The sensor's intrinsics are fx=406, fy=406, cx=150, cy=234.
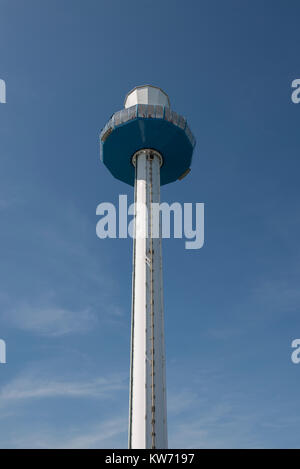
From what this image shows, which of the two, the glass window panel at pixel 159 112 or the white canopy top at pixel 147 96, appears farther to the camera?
the white canopy top at pixel 147 96

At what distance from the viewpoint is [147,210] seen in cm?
4350

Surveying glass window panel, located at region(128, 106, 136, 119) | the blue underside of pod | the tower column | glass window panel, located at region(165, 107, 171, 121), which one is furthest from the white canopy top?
the tower column

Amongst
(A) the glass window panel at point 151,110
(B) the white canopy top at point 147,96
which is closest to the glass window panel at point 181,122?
(A) the glass window panel at point 151,110

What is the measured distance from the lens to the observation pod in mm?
32812

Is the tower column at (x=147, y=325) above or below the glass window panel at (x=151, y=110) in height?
below

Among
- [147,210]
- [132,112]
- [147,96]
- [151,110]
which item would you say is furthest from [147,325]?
[147,96]

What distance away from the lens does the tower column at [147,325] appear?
32094 mm

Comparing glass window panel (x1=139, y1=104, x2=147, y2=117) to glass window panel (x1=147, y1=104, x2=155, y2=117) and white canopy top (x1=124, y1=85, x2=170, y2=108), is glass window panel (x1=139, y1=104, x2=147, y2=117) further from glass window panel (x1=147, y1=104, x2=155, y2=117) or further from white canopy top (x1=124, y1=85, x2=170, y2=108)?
white canopy top (x1=124, y1=85, x2=170, y2=108)

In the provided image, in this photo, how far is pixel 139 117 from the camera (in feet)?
150

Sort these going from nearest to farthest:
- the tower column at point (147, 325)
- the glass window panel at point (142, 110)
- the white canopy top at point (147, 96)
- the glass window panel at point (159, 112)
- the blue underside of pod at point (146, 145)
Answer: the tower column at point (147, 325) → the glass window panel at point (142, 110) → the glass window panel at point (159, 112) → the blue underside of pod at point (146, 145) → the white canopy top at point (147, 96)

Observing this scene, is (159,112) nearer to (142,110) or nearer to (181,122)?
(142,110)

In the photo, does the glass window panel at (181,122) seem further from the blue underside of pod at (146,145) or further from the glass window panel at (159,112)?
the glass window panel at (159,112)

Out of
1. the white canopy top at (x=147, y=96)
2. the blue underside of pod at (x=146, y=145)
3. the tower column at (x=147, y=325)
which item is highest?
the white canopy top at (x=147, y=96)

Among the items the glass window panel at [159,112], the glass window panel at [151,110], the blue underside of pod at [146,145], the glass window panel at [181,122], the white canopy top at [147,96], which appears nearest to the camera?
the glass window panel at [151,110]
